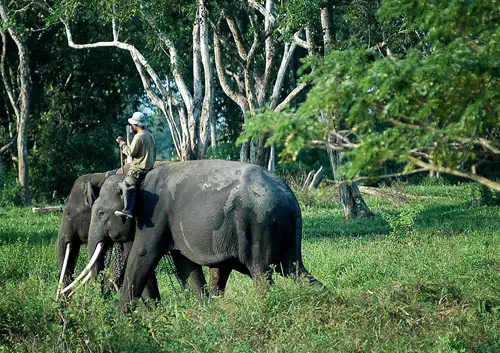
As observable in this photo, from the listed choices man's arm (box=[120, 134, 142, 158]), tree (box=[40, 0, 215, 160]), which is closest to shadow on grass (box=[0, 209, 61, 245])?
tree (box=[40, 0, 215, 160])

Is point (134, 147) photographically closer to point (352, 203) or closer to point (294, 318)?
point (294, 318)

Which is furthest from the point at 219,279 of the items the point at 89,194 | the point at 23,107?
the point at 23,107

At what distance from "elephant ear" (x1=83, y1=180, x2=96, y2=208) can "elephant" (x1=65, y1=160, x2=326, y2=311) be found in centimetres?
38

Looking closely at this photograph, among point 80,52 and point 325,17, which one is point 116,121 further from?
point 325,17

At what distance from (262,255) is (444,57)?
14.0ft

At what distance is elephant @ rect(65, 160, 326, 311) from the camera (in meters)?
10.9

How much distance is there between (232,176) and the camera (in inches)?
444

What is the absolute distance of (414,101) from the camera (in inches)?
293

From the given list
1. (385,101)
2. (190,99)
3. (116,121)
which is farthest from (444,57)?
(116,121)

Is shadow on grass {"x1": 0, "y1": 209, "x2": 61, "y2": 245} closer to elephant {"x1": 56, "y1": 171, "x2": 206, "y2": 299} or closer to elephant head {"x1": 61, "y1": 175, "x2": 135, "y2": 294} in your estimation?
elephant {"x1": 56, "y1": 171, "x2": 206, "y2": 299}

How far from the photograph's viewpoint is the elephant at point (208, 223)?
10930 millimetres

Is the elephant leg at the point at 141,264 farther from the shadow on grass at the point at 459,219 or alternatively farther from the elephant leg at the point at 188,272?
the shadow on grass at the point at 459,219

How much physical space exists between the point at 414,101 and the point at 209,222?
4298 millimetres

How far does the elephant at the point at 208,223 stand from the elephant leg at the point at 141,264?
1 centimetres
